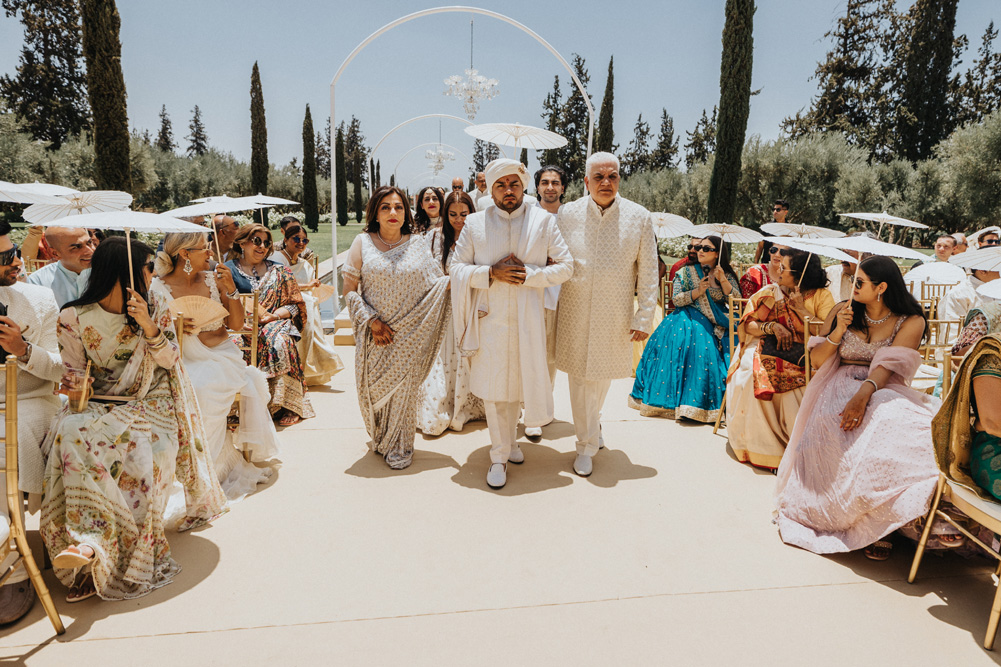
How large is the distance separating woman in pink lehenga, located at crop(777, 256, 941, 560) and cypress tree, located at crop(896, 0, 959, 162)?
2860cm

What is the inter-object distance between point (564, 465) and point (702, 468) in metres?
0.98

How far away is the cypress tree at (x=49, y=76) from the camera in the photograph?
109ft

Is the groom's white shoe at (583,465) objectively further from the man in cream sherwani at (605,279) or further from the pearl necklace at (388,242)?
the pearl necklace at (388,242)

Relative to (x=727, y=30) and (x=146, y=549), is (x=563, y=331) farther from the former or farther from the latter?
(x=727, y=30)

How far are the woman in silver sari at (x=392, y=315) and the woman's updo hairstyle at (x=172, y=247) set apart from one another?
0.96 m

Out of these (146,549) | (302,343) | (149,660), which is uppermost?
(302,343)

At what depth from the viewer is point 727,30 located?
48.9 ft

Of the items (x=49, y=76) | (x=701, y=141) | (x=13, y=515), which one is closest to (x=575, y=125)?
(x=701, y=141)

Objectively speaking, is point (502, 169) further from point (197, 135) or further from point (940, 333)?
point (197, 135)

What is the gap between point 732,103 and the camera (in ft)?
49.8

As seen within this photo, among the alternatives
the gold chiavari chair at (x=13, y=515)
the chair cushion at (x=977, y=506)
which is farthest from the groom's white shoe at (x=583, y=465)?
the gold chiavari chair at (x=13, y=515)

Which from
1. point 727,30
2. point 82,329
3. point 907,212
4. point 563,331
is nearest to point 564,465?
point 563,331

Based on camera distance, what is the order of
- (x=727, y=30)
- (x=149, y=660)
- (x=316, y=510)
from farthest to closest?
1. (x=727, y=30)
2. (x=316, y=510)
3. (x=149, y=660)

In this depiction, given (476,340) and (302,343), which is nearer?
(476,340)
